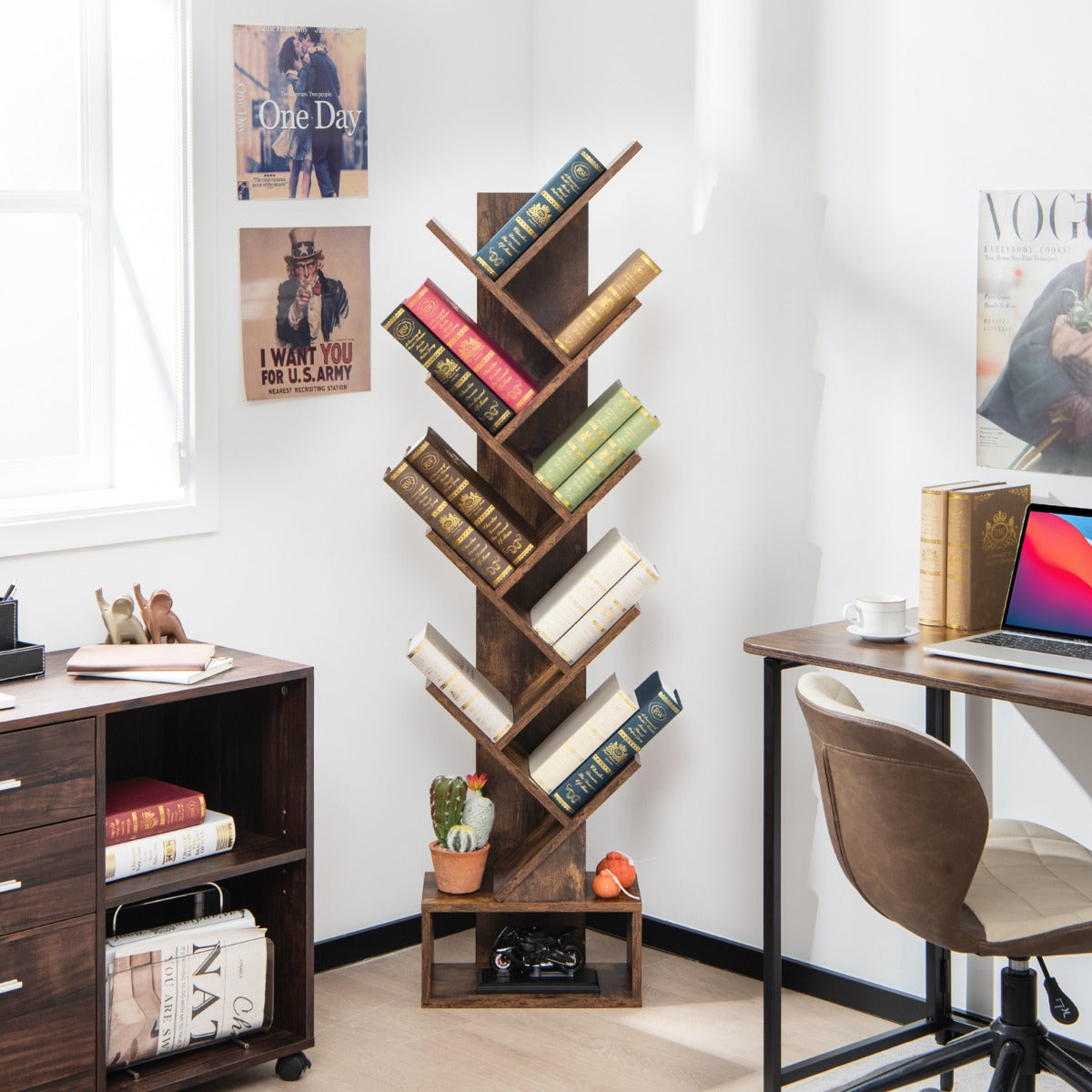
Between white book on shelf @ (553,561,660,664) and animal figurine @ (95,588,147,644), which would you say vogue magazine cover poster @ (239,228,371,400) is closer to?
animal figurine @ (95,588,147,644)

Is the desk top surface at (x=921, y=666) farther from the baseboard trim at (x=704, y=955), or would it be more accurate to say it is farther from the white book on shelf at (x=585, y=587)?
the baseboard trim at (x=704, y=955)

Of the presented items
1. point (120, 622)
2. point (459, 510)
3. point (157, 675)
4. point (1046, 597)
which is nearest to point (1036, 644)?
point (1046, 597)

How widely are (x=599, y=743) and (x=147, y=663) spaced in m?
0.95

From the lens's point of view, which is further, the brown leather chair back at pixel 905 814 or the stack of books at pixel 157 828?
the stack of books at pixel 157 828

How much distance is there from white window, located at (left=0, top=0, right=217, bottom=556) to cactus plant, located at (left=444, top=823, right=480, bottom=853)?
2.68 feet

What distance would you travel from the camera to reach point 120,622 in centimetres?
280

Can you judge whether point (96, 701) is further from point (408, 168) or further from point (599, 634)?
point (408, 168)

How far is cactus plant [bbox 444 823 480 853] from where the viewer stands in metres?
3.19

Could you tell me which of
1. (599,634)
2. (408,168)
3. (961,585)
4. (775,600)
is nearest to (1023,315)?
(961,585)

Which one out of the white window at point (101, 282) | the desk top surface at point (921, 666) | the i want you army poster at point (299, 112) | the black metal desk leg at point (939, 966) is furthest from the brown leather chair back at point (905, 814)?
the i want you army poster at point (299, 112)

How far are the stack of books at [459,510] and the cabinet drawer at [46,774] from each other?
2.79ft

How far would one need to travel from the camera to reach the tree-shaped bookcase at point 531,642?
3.09 metres

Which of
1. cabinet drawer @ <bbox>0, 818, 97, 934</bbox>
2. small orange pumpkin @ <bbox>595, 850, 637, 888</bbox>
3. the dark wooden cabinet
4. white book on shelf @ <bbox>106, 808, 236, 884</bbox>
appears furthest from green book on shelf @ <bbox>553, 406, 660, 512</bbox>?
cabinet drawer @ <bbox>0, 818, 97, 934</bbox>

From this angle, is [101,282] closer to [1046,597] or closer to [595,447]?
[595,447]
